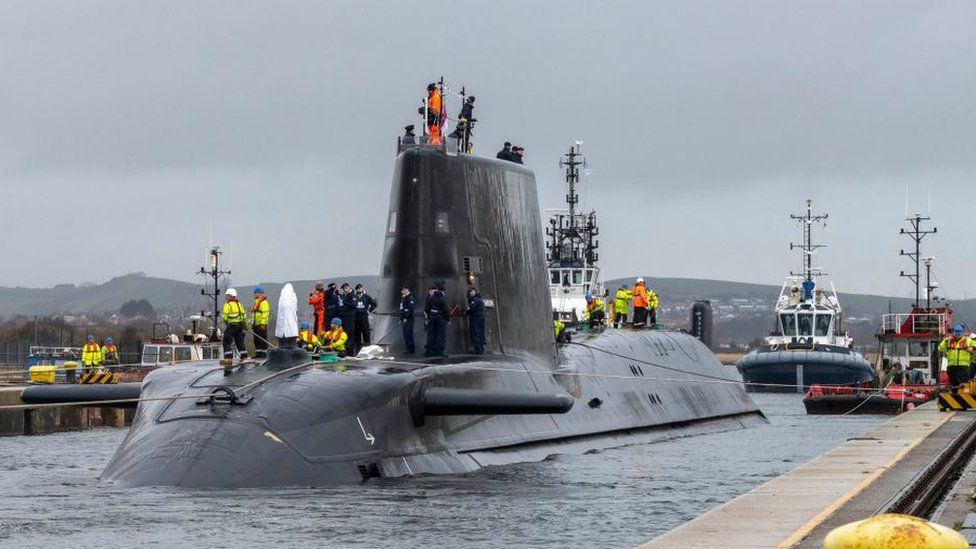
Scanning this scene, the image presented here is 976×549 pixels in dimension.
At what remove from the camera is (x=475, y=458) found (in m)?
18.9

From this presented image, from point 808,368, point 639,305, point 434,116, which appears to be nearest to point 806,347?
point 808,368

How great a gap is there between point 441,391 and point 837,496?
604 cm

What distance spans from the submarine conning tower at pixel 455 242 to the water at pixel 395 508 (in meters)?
2.70

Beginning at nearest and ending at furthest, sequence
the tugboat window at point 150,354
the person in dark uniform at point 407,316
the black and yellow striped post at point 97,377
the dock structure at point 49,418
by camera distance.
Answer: the person in dark uniform at point 407,316, the dock structure at point 49,418, the black and yellow striped post at point 97,377, the tugboat window at point 150,354

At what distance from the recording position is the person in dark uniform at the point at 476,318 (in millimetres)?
20969

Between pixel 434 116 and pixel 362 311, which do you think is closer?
pixel 434 116

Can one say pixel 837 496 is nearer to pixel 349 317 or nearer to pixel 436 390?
pixel 436 390

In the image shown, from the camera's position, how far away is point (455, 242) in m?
21.5

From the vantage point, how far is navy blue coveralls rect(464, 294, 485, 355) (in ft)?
68.8

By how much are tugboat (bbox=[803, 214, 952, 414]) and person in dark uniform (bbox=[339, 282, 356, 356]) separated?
746 inches

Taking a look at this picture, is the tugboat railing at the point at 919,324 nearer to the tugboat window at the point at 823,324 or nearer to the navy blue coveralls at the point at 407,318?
the tugboat window at the point at 823,324

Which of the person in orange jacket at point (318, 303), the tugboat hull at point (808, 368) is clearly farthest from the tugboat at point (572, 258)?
the person in orange jacket at point (318, 303)

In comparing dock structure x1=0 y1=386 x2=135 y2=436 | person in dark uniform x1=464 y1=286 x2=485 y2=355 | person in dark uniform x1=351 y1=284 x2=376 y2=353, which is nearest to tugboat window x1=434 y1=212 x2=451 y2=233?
person in dark uniform x1=464 y1=286 x2=485 y2=355

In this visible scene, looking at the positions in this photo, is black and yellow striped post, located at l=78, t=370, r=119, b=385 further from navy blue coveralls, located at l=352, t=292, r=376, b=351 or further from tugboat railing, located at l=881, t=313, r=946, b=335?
tugboat railing, located at l=881, t=313, r=946, b=335
